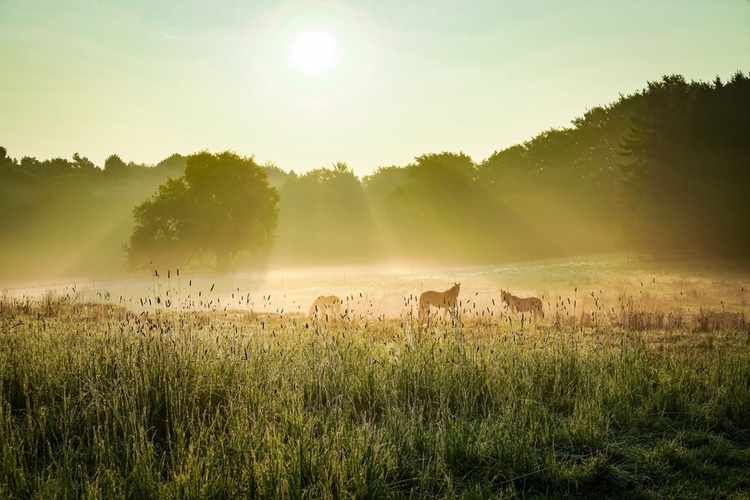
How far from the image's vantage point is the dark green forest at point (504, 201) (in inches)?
1590

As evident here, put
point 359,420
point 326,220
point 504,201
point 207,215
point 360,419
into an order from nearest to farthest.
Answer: point 359,420, point 360,419, point 207,215, point 504,201, point 326,220

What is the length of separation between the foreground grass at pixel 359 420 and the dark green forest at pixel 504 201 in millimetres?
36440

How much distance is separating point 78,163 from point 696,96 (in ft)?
256

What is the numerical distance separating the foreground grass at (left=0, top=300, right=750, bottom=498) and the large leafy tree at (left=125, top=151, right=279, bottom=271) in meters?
37.7

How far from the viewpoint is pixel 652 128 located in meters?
42.9

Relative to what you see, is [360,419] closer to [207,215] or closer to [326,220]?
[207,215]

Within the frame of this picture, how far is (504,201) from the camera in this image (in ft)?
213

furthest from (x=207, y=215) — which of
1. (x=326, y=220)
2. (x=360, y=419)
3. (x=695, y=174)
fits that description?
(x=360, y=419)

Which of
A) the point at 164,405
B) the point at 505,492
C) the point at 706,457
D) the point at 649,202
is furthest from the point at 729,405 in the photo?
the point at 649,202

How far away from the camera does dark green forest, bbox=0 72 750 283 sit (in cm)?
4038

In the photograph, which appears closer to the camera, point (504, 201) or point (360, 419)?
point (360, 419)

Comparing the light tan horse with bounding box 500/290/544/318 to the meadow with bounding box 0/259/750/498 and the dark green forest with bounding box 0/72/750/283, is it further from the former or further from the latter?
the dark green forest with bounding box 0/72/750/283

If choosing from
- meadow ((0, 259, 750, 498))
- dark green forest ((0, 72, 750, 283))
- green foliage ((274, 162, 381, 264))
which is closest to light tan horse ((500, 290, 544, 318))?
meadow ((0, 259, 750, 498))

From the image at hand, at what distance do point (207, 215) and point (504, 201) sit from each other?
120ft
